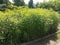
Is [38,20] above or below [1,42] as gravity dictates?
above

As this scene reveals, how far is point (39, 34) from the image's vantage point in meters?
6.82

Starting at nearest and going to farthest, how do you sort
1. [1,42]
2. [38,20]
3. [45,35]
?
[1,42] → [38,20] → [45,35]

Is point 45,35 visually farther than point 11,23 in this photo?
Yes

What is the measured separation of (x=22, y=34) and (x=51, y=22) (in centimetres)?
209

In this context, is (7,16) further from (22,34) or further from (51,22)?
(51,22)

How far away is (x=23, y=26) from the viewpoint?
5.93m

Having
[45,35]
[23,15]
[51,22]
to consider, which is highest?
[23,15]

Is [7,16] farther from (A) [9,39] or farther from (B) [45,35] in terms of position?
(B) [45,35]

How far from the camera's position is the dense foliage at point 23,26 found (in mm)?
5371

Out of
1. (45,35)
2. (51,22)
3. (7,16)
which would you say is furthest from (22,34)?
(51,22)

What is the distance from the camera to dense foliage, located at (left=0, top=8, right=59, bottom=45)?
5.37 metres

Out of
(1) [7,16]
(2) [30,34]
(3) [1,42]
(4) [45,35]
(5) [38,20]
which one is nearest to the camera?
(3) [1,42]

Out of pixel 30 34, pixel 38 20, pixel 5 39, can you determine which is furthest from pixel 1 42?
pixel 38 20

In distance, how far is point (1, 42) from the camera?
17.1 feet
